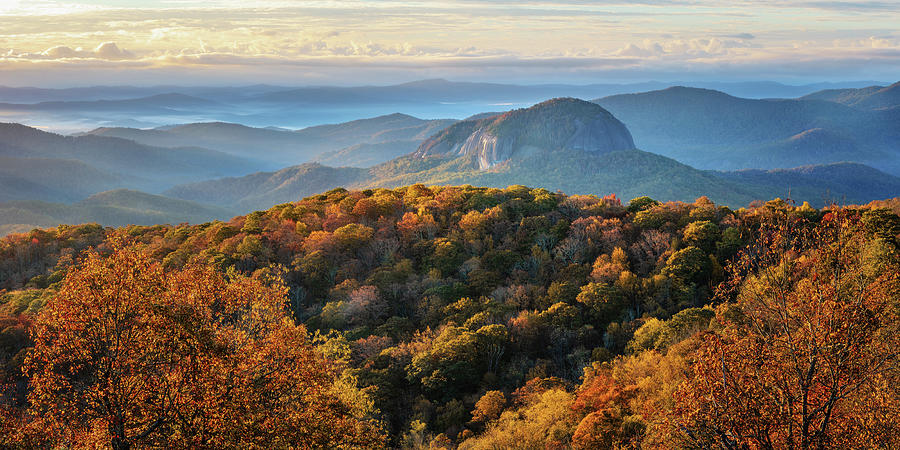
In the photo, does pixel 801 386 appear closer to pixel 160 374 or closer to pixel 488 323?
pixel 160 374

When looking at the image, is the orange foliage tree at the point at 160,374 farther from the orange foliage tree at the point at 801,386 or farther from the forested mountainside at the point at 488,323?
the orange foliage tree at the point at 801,386

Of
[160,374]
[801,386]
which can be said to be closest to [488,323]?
[160,374]

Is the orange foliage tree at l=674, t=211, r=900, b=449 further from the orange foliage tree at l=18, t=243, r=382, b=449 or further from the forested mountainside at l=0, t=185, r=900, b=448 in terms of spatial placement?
the orange foliage tree at l=18, t=243, r=382, b=449

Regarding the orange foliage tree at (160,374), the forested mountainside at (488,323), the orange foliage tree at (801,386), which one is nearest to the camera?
the orange foliage tree at (801,386)

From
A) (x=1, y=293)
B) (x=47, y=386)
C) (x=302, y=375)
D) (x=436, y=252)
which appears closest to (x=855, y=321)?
(x=302, y=375)

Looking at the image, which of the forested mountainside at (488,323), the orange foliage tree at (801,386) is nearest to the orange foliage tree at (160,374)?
the forested mountainside at (488,323)

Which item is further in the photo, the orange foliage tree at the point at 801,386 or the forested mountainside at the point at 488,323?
the forested mountainside at the point at 488,323
